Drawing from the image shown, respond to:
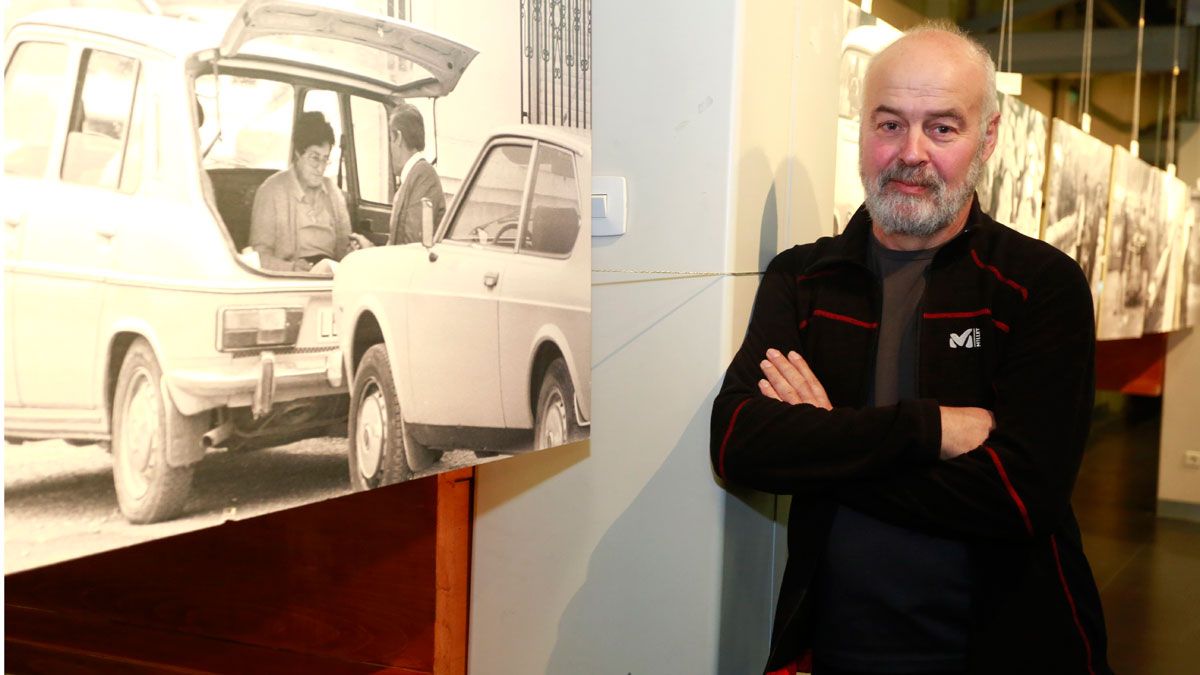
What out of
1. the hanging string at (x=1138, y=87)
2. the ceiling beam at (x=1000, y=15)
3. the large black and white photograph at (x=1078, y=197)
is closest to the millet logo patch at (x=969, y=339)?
the large black and white photograph at (x=1078, y=197)

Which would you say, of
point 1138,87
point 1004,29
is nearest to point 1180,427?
point 1138,87

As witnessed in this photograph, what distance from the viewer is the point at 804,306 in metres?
1.92

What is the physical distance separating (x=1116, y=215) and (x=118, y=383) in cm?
511

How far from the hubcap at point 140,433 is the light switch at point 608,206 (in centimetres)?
113

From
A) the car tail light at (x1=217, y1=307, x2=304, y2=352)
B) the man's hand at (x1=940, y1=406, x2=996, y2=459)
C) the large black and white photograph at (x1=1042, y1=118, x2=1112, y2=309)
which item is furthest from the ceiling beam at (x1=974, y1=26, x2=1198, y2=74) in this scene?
the car tail light at (x1=217, y1=307, x2=304, y2=352)

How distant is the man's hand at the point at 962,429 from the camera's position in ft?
5.53

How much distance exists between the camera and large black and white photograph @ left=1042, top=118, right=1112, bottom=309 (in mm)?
4223

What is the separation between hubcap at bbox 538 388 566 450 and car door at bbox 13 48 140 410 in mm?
811

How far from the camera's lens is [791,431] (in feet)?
5.74

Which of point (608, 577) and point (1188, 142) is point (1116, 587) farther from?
point (608, 577)

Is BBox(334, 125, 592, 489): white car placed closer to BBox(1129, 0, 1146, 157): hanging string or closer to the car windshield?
the car windshield

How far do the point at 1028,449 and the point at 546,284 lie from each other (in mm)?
720

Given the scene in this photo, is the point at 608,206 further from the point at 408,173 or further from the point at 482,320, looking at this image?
the point at 408,173

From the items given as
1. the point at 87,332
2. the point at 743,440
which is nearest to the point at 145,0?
the point at 87,332
